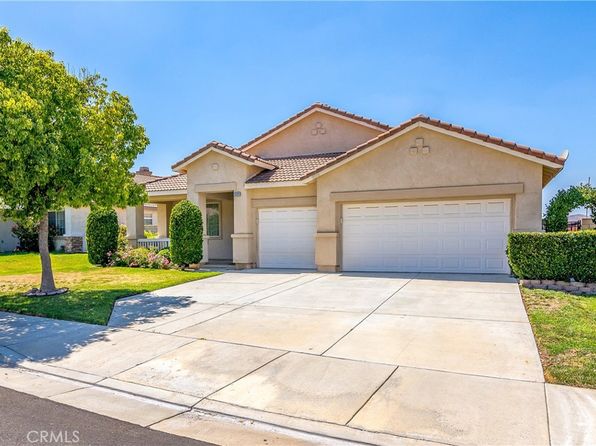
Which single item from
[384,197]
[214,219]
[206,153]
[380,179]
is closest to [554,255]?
[384,197]

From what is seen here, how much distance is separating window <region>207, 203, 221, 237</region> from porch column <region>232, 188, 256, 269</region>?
330 centimetres

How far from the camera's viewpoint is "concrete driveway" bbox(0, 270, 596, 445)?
4121 mm

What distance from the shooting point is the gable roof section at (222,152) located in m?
16.9

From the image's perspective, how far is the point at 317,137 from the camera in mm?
19969

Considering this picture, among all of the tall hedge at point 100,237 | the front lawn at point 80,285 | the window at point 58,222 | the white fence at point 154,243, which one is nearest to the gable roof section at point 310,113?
the white fence at point 154,243

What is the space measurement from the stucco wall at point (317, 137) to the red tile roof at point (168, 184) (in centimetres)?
414

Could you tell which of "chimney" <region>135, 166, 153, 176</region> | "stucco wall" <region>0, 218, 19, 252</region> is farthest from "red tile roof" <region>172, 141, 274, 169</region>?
"chimney" <region>135, 166, 153, 176</region>

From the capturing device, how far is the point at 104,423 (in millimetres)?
4301

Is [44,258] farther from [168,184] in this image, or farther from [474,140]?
[474,140]

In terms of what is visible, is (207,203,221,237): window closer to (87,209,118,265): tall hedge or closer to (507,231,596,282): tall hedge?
(87,209,118,265): tall hedge

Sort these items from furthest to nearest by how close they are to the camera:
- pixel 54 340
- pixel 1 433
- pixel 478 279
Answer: pixel 478 279, pixel 54 340, pixel 1 433

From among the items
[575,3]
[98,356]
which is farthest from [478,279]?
[98,356]

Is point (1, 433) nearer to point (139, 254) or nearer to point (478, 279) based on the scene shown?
point (478, 279)

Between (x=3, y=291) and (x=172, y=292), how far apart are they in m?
5.12
